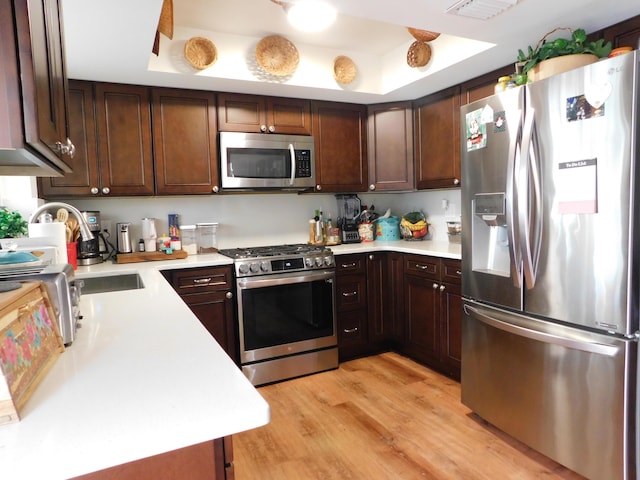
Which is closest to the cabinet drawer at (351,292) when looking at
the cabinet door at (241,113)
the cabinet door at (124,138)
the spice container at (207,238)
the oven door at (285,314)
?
the oven door at (285,314)

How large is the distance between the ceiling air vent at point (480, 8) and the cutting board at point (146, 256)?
89.6 inches

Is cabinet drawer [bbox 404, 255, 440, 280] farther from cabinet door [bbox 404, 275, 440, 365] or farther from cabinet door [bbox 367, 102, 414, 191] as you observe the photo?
cabinet door [bbox 367, 102, 414, 191]

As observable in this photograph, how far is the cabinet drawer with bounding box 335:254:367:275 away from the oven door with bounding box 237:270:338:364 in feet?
0.44

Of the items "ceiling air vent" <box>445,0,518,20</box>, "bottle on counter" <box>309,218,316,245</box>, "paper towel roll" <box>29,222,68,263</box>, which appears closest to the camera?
"paper towel roll" <box>29,222,68,263</box>

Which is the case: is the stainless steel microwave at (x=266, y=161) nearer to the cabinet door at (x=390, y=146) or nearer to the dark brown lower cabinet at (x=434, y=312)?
the cabinet door at (x=390, y=146)

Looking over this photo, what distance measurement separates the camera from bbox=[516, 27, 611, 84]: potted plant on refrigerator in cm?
189

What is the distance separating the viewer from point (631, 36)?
198 centimetres

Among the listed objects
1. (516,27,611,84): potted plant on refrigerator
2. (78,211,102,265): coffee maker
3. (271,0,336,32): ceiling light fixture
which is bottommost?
(78,211,102,265): coffee maker

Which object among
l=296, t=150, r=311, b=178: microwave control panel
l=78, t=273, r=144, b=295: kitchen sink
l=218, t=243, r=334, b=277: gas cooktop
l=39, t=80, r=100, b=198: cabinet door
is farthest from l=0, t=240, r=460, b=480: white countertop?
l=296, t=150, r=311, b=178: microwave control panel

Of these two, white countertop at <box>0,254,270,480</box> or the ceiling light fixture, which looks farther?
the ceiling light fixture

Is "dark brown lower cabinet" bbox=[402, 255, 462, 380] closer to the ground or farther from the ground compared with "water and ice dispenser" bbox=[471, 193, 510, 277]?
closer to the ground

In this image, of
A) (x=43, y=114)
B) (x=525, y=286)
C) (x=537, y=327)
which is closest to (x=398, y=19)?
(x=525, y=286)

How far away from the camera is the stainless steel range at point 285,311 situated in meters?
2.85

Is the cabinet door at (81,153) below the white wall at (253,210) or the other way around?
the other way around
